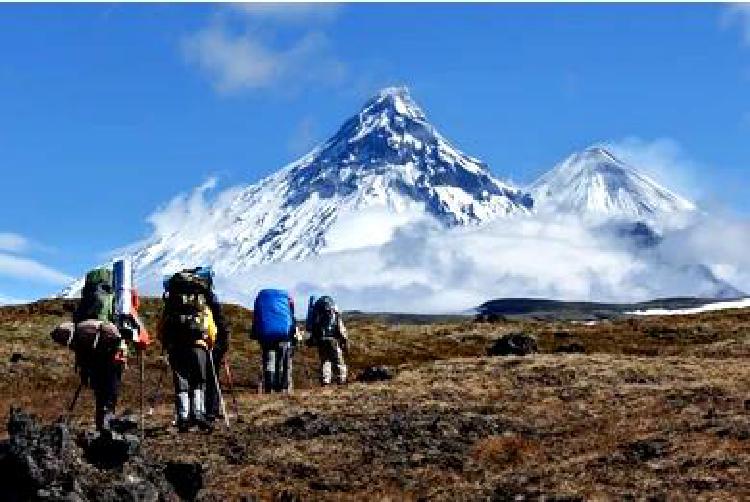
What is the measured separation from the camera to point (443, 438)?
23.2 metres

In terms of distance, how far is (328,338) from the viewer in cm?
3575

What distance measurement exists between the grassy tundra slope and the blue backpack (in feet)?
11.0

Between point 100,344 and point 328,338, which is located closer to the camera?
point 100,344

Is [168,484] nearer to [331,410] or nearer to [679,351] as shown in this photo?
[331,410]

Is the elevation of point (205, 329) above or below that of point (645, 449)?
above

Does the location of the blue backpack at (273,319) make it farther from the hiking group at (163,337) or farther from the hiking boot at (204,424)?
the hiking boot at (204,424)

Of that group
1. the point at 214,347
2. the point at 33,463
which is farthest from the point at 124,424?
the point at 33,463

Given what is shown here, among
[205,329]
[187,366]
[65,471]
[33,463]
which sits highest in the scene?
[205,329]

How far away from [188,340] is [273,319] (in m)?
9.02

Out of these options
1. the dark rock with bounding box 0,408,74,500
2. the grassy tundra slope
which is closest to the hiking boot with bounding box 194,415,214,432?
the grassy tundra slope

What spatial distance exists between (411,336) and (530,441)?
156 ft

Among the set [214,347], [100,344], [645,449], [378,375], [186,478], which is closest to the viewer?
[186,478]

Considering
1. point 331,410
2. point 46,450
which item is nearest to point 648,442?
point 331,410

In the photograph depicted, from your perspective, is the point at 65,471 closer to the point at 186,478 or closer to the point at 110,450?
the point at 110,450
